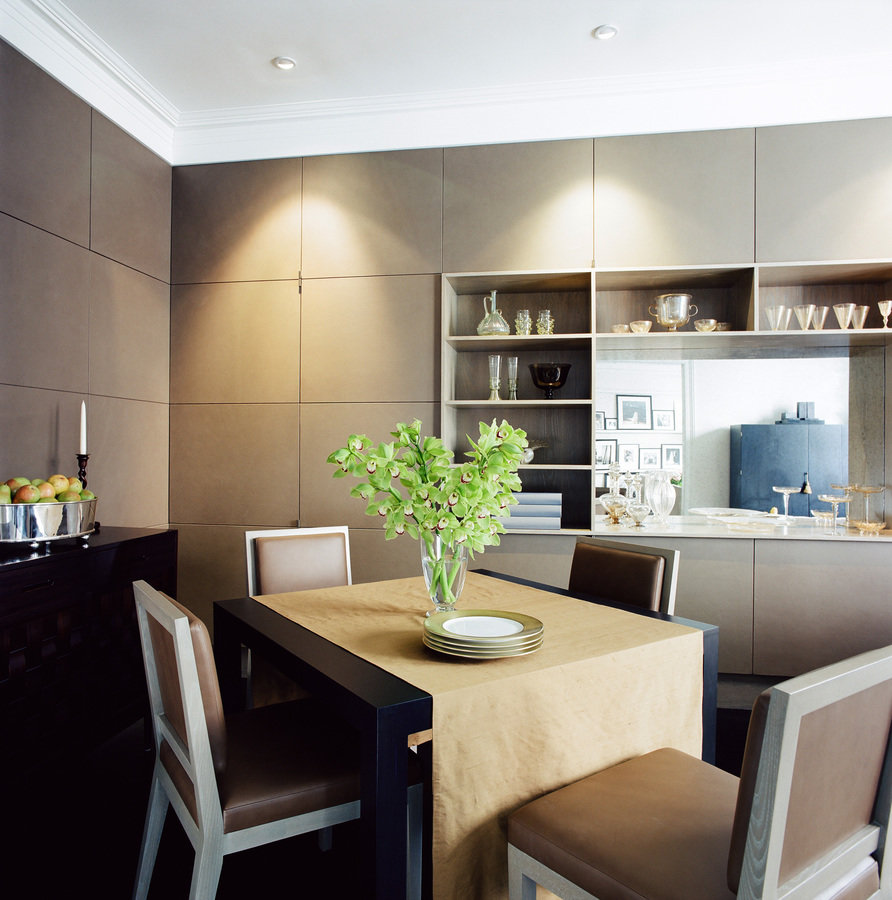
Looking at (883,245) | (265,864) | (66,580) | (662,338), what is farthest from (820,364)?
(66,580)

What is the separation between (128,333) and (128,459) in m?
0.63

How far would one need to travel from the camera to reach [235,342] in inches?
144

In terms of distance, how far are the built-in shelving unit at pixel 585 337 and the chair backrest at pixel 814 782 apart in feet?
7.26

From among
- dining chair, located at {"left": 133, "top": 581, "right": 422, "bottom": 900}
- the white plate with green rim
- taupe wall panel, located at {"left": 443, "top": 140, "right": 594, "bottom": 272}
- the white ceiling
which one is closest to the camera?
dining chair, located at {"left": 133, "top": 581, "right": 422, "bottom": 900}

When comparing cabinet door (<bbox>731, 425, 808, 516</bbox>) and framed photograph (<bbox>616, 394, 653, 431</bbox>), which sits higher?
framed photograph (<bbox>616, 394, 653, 431</bbox>)

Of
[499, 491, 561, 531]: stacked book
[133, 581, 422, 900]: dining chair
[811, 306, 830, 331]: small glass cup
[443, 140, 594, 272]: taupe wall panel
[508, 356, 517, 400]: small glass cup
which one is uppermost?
[443, 140, 594, 272]: taupe wall panel

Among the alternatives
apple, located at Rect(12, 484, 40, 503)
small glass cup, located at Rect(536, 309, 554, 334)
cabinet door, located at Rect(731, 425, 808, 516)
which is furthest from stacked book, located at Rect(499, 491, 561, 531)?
apple, located at Rect(12, 484, 40, 503)

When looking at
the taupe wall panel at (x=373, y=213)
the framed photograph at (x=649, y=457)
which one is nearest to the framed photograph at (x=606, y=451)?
the framed photograph at (x=649, y=457)

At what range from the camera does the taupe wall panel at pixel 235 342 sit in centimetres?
361

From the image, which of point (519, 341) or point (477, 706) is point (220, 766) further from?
point (519, 341)

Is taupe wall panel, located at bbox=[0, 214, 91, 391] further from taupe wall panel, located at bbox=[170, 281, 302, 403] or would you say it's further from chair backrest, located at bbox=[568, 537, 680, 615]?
chair backrest, located at bbox=[568, 537, 680, 615]

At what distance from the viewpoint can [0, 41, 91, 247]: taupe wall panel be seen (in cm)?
259

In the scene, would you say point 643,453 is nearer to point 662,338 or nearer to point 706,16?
point 662,338

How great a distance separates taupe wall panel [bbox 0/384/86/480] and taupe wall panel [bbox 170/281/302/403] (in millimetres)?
759
